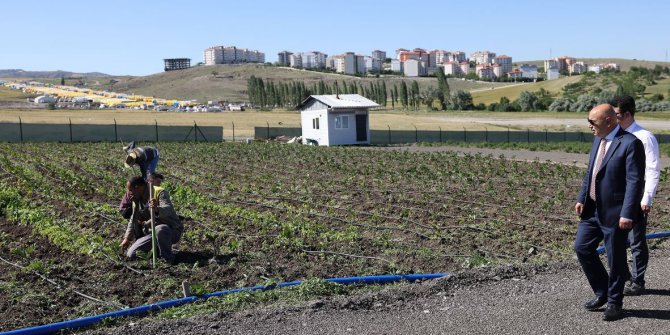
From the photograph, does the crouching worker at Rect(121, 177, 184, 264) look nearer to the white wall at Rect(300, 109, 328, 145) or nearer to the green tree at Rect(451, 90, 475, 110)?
the white wall at Rect(300, 109, 328, 145)

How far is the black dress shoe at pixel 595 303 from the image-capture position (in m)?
6.63

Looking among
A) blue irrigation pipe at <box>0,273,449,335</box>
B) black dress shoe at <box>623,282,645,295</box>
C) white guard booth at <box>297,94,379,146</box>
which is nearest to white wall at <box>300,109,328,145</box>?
white guard booth at <box>297,94,379,146</box>

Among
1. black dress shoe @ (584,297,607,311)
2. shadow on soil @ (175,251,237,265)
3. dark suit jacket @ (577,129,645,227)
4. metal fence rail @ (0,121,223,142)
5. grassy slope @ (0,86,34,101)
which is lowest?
shadow on soil @ (175,251,237,265)

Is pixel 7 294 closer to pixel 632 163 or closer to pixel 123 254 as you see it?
pixel 123 254

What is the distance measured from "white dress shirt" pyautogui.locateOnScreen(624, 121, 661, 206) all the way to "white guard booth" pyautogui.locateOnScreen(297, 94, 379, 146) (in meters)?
34.3

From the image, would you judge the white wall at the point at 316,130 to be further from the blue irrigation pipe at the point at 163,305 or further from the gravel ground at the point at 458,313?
the gravel ground at the point at 458,313

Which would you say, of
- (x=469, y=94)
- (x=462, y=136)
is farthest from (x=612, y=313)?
(x=469, y=94)

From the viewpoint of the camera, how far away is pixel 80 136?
139 feet

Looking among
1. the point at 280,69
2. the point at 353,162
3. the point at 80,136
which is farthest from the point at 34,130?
the point at 280,69

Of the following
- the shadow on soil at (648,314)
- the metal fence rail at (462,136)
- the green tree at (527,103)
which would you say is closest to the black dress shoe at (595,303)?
the shadow on soil at (648,314)

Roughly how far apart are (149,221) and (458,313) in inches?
174

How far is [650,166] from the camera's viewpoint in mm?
6551

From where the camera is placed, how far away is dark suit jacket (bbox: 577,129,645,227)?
6.14m

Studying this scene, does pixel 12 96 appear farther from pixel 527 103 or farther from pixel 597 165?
pixel 597 165
